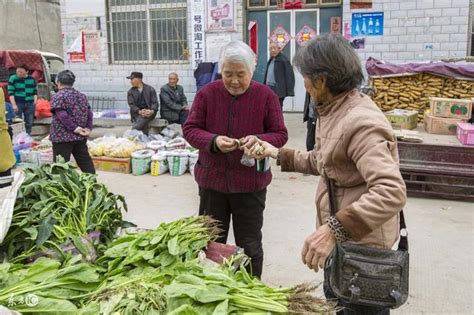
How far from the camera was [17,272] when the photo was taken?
193 cm

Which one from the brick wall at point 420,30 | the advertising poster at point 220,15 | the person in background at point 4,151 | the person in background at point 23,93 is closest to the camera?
the person in background at point 4,151

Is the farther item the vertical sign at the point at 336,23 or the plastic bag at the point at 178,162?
the vertical sign at the point at 336,23

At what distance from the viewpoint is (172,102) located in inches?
350

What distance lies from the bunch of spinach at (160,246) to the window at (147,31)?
28.7 ft

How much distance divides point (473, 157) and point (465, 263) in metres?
1.80

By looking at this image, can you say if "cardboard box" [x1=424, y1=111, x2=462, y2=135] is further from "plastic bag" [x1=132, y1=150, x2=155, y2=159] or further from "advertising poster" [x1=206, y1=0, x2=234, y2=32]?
"advertising poster" [x1=206, y1=0, x2=234, y2=32]

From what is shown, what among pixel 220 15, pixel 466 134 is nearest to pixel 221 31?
pixel 220 15

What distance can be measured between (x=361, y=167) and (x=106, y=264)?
1.16m

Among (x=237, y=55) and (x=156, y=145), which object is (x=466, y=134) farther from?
(x=156, y=145)

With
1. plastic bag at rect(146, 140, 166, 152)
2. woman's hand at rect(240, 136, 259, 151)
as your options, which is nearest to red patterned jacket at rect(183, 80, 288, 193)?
woman's hand at rect(240, 136, 259, 151)

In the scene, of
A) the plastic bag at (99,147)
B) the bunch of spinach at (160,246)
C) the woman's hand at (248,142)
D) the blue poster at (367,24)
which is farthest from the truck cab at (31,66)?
the bunch of spinach at (160,246)

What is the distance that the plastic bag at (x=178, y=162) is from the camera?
7051 mm

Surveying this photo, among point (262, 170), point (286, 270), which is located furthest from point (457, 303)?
point (262, 170)

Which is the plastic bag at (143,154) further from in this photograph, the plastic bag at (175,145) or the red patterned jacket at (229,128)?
the red patterned jacket at (229,128)
